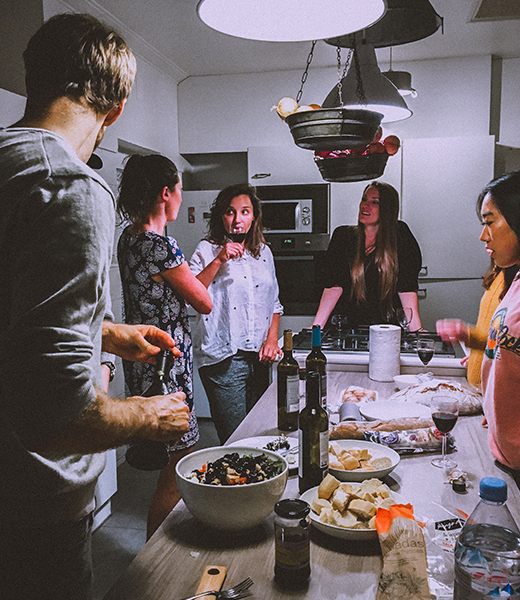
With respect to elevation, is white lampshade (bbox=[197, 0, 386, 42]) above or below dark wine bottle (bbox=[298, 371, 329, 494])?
above

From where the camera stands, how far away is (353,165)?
1907mm

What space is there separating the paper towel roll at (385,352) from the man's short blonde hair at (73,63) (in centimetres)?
147

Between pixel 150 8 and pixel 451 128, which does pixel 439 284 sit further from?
pixel 150 8

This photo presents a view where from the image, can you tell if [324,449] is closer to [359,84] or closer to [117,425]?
[117,425]

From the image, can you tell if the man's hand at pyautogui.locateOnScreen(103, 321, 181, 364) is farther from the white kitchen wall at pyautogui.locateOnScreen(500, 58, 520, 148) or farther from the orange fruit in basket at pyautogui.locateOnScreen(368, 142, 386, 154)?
the white kitchen wall at pyautogui.locateOnScreen(500, 58, 520, 148)

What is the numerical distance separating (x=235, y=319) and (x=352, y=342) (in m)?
0.62

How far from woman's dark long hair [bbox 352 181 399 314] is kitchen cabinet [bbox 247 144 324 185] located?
1162mm

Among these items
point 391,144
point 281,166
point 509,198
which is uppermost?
point 281,166

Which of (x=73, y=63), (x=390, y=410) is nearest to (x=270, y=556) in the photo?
(x=390, y=410)

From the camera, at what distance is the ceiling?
3.17m

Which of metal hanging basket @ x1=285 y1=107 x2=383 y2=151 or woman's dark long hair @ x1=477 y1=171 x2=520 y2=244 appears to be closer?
metal hanging basket @ x1=285 y1=107 x2=383 y2=151

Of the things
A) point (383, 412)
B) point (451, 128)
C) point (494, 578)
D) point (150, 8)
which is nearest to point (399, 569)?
point (494, 578)

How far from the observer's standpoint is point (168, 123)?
4.49m

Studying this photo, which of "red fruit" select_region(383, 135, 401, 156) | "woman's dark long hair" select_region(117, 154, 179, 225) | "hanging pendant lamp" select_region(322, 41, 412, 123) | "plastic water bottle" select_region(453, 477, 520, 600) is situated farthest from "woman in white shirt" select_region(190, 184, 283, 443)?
"plastic water bottle" select_region(453, 477, 520, 600)
